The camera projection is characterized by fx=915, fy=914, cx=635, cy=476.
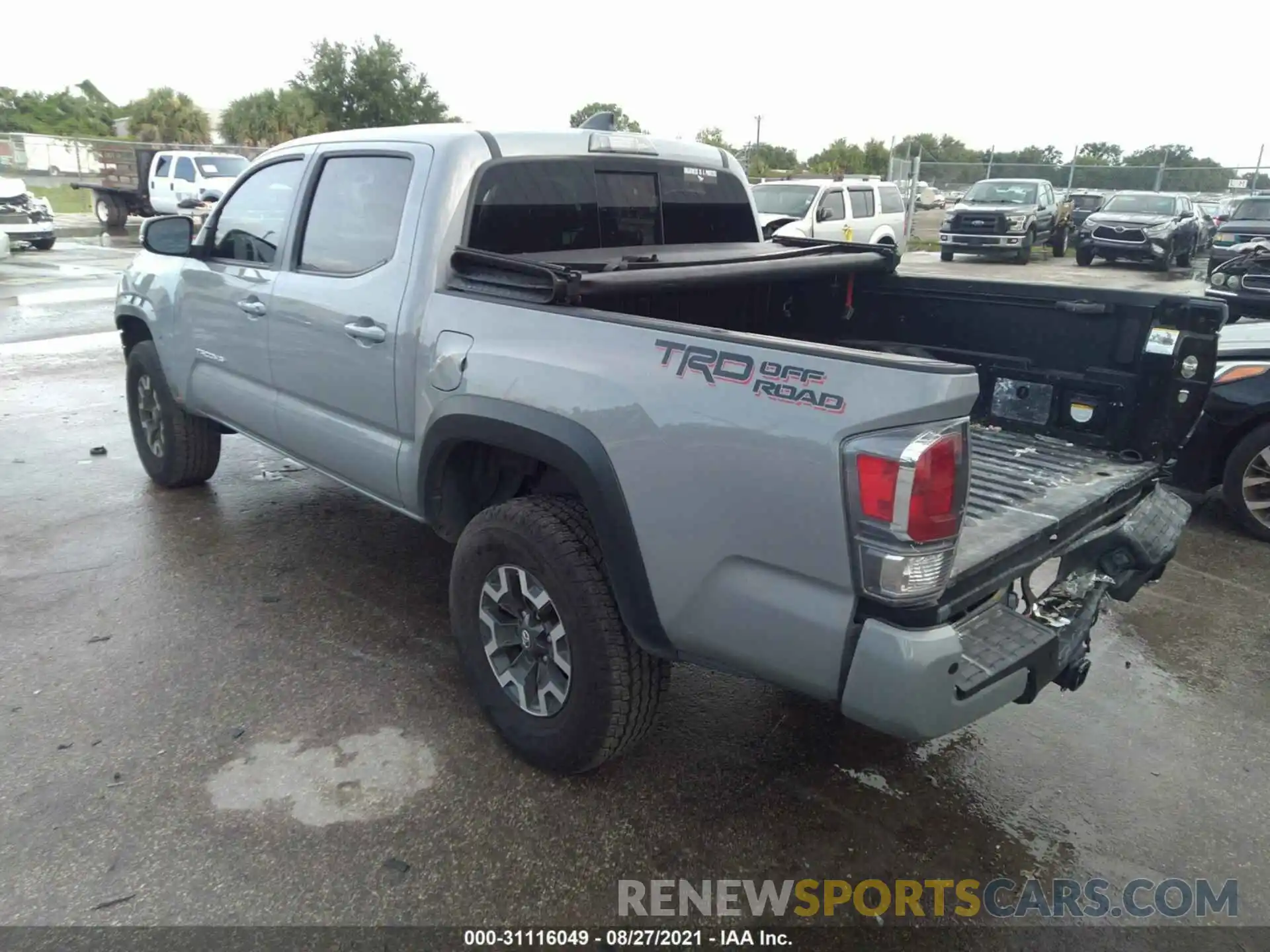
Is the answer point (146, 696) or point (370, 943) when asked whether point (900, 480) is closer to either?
point (370, 943)

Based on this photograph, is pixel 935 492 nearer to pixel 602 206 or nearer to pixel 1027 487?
pixel 1027 487

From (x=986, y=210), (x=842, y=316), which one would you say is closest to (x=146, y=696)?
(x=842, y=316)

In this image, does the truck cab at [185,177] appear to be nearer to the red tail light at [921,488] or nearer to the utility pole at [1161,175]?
the red tail light at [921,488]

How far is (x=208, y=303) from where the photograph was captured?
4508 mm

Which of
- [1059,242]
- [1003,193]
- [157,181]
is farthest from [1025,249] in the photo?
[157,181]

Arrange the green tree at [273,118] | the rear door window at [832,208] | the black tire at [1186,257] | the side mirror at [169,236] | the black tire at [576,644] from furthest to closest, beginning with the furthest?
the green tree at [273,118] < the black tire at [1186,257] < the rear door window at [832,208] < the side mirror at [169,236] < the black tire at [576,644]

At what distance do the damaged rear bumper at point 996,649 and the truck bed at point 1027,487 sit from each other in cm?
14

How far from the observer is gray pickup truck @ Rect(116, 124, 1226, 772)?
2.19 meters

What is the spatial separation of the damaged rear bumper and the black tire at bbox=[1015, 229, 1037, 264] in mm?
20295

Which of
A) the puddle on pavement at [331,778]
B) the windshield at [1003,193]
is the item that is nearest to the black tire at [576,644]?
the puddle on pavement at [331,778]

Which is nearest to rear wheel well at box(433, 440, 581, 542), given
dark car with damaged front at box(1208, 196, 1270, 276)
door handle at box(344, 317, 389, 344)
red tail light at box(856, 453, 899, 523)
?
door handle at box(344, 317, 389, 344)

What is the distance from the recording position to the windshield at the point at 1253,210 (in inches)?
683

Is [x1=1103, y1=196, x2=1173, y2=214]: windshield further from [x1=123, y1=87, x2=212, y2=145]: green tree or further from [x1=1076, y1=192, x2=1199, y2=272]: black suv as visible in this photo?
[x1=123, y1=87, x2=212, y2=145]: green tree

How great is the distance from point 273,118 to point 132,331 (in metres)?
39.7
